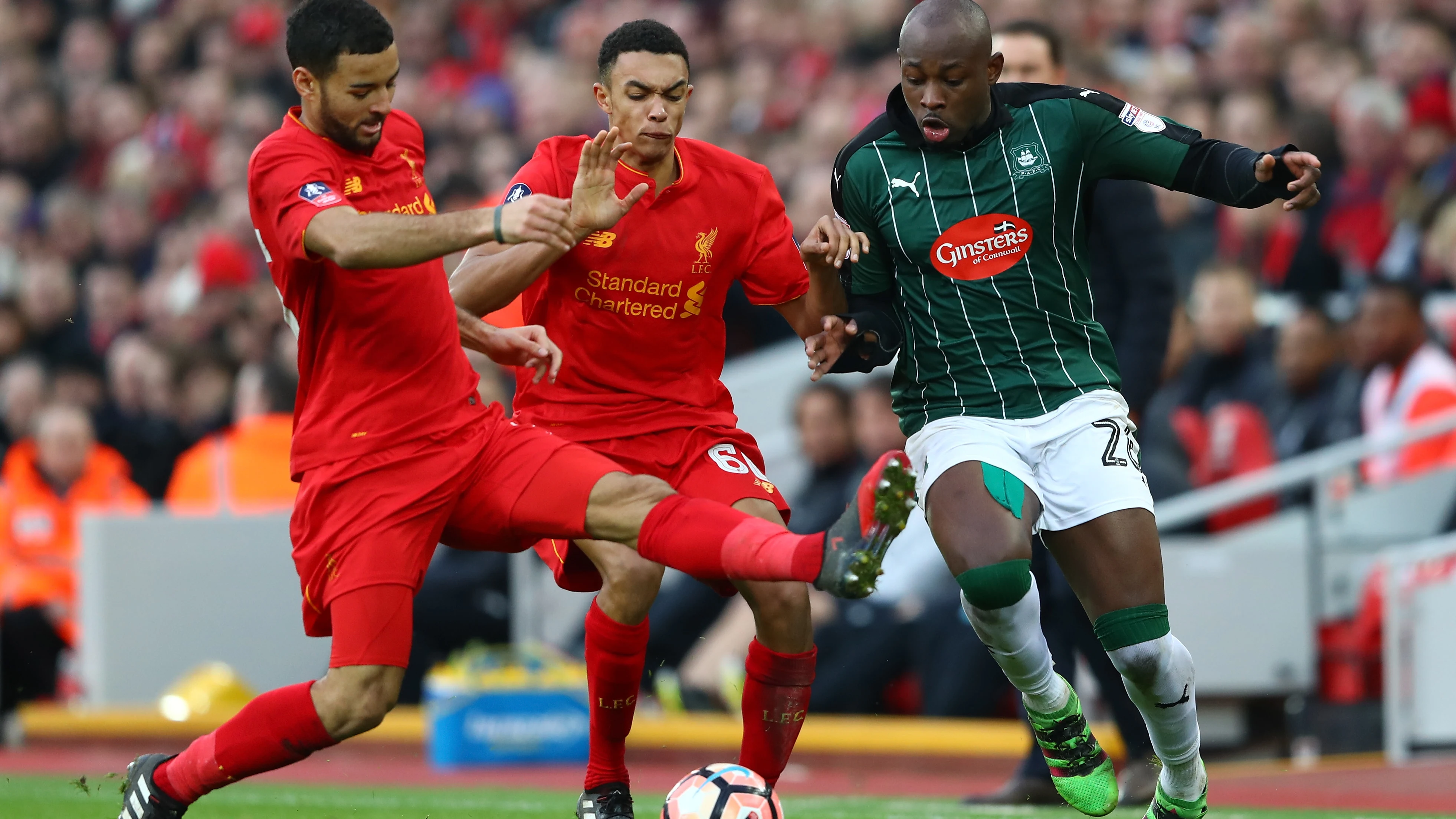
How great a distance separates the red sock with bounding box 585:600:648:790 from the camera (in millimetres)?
5426

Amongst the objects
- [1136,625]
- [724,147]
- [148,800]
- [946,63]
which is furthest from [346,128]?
[724,147]

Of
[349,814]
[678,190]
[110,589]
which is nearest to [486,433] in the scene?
[678,190]

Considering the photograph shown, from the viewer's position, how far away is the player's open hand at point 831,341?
5031 millimetres

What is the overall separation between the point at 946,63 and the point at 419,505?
185cm

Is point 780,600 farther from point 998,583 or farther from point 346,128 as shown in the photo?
point 346,128

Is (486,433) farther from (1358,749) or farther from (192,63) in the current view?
(192,63)

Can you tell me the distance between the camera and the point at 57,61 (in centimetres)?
1838

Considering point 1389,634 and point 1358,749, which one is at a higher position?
point 1389,634

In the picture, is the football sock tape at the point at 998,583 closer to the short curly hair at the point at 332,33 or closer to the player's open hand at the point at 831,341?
the player's open hand at the point at 831,341

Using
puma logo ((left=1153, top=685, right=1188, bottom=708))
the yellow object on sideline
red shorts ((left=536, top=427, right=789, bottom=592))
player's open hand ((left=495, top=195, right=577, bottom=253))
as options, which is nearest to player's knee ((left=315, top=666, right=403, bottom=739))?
red shorts ((left=536, top=427, right=789, bottom=592))

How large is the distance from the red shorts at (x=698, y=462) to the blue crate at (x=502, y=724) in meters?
3.52

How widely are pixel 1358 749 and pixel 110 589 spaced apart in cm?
650

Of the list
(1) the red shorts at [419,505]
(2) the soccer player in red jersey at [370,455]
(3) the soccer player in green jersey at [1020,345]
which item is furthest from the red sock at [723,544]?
(3) the soccer player in green jersey at [1020,345]

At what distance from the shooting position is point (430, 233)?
452 centimetres
